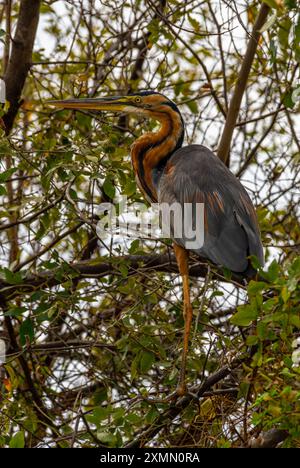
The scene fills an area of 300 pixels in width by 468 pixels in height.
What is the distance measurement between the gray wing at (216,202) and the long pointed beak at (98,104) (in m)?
0.34

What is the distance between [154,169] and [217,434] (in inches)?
58.7

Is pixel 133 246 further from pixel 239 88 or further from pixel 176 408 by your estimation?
pixel 239 88

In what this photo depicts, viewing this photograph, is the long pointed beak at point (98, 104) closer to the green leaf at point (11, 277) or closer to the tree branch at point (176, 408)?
the green leaf at point (11, 277)

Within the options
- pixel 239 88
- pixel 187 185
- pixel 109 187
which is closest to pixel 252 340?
pixel 109 187

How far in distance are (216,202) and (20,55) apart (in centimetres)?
120

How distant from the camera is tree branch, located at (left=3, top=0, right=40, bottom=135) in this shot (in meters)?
3.92

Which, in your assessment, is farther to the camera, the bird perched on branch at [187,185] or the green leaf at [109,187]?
the bird perched on branch at [187,185]

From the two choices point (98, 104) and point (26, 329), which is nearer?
point (26, 329)

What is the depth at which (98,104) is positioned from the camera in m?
3.77

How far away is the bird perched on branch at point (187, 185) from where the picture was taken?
3273mm

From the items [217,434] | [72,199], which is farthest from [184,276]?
[217,434]

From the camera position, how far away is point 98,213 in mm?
3574

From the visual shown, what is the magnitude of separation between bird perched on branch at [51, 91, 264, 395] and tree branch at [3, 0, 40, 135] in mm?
349

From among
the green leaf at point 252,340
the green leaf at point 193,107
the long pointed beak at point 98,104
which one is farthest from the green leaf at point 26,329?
the green leaf at point 193,107
